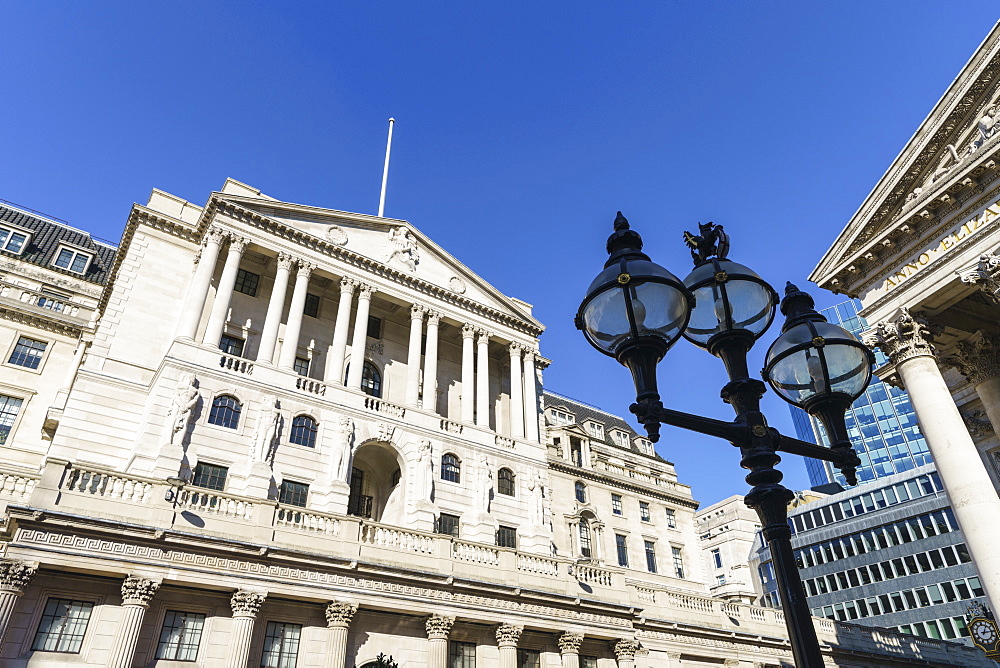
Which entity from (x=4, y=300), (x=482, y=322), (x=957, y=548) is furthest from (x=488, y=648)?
(x=957, y=548)

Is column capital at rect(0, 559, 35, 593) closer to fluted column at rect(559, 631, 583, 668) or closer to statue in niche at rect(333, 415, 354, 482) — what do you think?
statue in niche at rect(333, 415, 354, 482)

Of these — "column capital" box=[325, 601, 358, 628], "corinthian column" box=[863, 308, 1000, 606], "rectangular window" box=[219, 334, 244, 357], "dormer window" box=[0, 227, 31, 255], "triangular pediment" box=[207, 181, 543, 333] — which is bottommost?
"column capital" box=[325, 601, 358, 628]

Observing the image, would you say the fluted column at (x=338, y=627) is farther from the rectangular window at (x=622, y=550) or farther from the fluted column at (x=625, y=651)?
the rectangular window at (x=622, y=550)

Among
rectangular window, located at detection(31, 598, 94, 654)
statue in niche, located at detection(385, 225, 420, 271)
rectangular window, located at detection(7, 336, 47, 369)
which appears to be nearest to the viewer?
rectangular window, located at detection(31, 598, 94, 654)

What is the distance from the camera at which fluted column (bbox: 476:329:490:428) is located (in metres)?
38.6

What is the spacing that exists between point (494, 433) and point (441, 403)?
14.3 feet

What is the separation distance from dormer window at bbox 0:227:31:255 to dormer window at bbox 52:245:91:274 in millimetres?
2063

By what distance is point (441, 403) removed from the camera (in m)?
40.2

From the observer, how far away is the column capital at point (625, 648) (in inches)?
1115

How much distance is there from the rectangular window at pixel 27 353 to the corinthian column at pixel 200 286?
12.2 m

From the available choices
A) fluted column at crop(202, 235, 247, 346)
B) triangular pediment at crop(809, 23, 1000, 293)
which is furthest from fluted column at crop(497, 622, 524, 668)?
fluted column at crop(202, 235, 247, 346)

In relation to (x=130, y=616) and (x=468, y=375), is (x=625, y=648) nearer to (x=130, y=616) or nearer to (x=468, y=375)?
(x=468, y=375)

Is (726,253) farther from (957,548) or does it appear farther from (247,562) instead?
(957,548)

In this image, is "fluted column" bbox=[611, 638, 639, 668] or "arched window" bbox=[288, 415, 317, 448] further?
"arched window" bbox=[288, 415, 317, 448]
